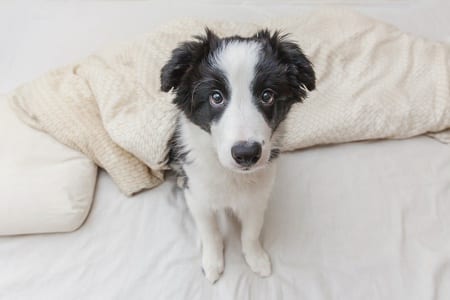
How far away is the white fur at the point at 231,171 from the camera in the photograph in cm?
132

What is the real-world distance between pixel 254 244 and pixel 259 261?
0.26 feet

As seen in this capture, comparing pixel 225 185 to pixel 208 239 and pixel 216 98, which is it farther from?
pixel 216 98

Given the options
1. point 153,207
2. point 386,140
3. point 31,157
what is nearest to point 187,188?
point 153,207

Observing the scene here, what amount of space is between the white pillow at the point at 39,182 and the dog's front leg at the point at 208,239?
22.0 inches

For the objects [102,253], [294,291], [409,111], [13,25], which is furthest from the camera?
[13,25]

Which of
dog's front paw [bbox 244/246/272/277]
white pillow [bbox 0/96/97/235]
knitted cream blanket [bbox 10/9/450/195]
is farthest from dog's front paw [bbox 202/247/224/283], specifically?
white pillow [bbox 0/96/97/235]

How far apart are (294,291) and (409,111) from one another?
1.19 m

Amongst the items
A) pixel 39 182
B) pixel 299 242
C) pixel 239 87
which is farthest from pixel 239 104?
pixel 39 182

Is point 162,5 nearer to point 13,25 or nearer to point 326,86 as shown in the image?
point 13,25

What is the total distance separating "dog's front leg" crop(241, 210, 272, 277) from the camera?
1.76 m

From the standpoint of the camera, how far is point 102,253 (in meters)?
→ 1.83

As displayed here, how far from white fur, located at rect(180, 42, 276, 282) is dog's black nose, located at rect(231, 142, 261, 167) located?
0.02m

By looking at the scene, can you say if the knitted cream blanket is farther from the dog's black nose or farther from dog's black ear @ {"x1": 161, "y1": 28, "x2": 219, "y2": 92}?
the dog's black nose

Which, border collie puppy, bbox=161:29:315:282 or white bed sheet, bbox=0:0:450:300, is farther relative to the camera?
white bed sheet, bbox=0:0:450:300
